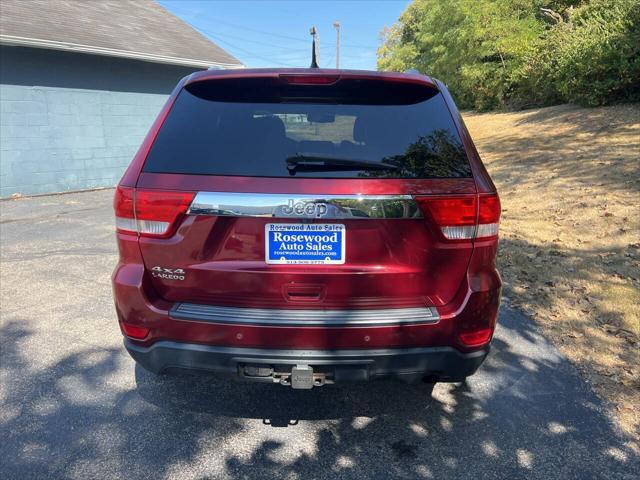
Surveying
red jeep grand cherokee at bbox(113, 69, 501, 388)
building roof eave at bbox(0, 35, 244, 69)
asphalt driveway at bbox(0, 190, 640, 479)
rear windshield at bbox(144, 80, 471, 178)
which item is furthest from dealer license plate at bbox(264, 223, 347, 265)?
building roof eave at bbox(0, 35, 244, 69)

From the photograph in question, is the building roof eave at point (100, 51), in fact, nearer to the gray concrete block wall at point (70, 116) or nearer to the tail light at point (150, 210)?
the gray concrete block wall at point (70, 116)

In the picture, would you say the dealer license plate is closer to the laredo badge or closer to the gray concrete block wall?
the laredo badge

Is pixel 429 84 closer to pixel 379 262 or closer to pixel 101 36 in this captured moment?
pixel 379 262

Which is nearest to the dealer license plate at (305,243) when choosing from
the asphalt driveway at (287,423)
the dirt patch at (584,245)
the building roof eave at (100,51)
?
the asphalt driveway at (287,423)

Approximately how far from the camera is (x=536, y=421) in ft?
9.29

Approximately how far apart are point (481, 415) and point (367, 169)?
1.71 metres

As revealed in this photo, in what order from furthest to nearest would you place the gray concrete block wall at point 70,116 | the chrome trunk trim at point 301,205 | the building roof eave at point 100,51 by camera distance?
the gray concrete block wall at point 70,116 < the building roof eave at point 100,51 < the chrome trunk trim at point 301,205

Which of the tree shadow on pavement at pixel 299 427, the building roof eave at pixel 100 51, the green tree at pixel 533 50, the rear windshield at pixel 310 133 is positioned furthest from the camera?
the green tree at pixel 533 50

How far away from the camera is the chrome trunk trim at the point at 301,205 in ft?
7.08

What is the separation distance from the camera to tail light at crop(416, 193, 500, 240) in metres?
2.23

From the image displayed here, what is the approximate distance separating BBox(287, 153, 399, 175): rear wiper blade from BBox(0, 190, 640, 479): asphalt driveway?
4.90ft

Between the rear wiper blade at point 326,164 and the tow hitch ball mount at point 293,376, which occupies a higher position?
the rear wiper blade at point 326,164

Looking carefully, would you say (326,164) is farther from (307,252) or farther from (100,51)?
(100,51)

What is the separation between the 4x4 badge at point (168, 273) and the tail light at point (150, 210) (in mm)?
163
